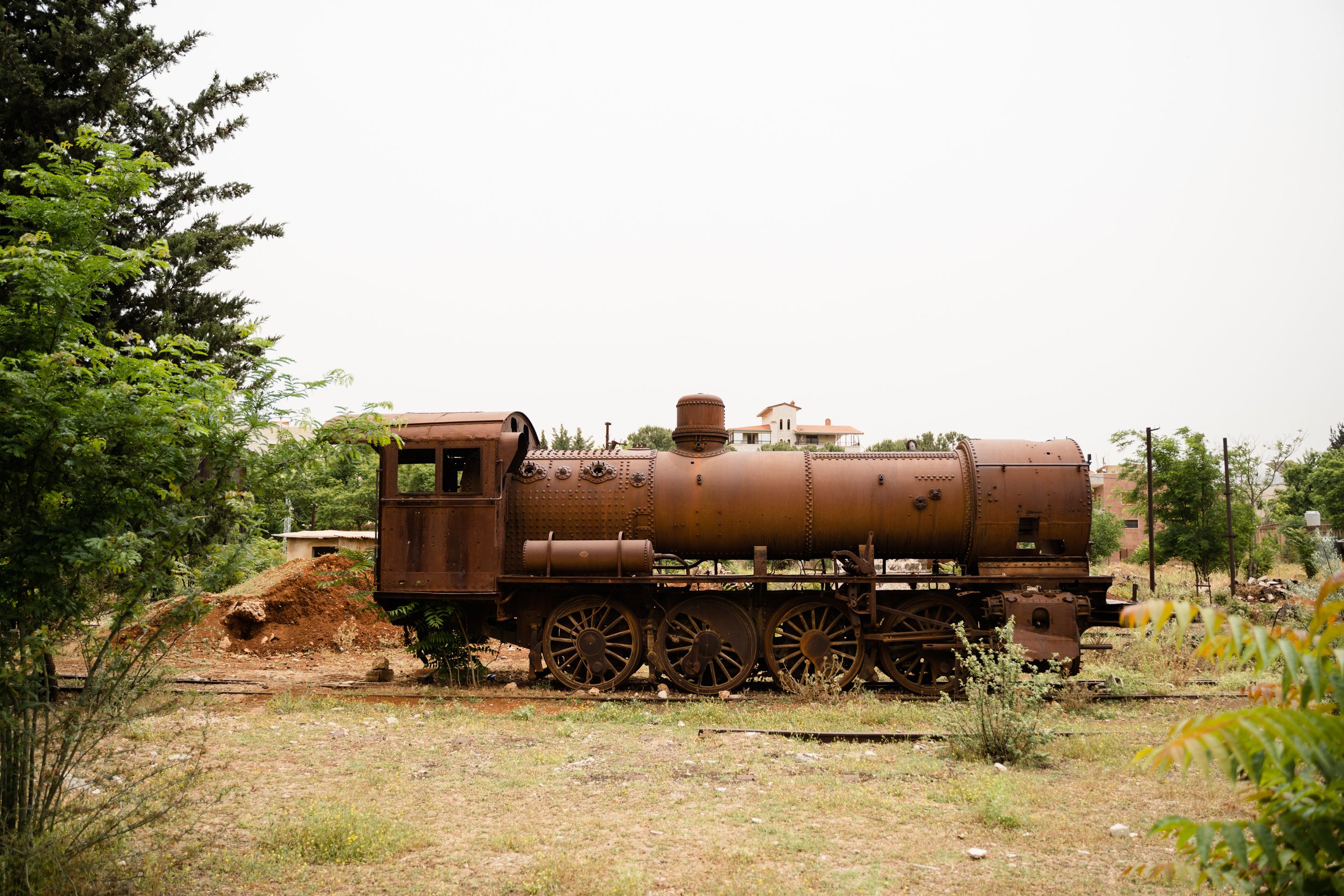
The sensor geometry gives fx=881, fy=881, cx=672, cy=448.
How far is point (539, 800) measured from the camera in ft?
22.8

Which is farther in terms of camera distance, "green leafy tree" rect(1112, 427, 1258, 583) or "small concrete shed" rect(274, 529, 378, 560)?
"small concrete shed" rect(274, 529, 378, 560)

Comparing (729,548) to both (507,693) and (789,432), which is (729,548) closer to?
(507,693)

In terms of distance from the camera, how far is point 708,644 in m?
12.0

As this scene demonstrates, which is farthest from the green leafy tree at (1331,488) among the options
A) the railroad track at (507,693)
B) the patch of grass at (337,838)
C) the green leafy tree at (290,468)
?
the green leafy tree at (290,468)

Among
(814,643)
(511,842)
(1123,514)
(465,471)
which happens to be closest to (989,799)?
(511,842)

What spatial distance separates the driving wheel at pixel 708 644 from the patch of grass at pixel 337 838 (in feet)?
20.3

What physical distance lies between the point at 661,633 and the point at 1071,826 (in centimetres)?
657

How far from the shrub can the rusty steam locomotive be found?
2.67 m

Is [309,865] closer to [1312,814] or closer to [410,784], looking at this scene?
[410,784]

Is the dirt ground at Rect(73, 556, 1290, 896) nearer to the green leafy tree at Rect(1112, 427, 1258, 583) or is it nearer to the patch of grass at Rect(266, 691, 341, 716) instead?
the patch of grass at Rect(266, 691, 341, 716)

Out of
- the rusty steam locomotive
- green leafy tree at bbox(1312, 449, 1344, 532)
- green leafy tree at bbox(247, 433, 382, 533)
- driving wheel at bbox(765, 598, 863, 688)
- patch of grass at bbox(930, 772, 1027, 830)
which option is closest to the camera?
green leafy tree at bbox(247, 433, 382, 533)

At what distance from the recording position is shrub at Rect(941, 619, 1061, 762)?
819 cm

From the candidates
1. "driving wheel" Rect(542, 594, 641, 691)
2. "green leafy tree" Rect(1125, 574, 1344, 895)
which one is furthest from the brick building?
"green leafy tree" Rect(1125, 574, 1344, 895)

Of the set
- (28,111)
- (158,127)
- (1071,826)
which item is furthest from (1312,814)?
(158,127)
